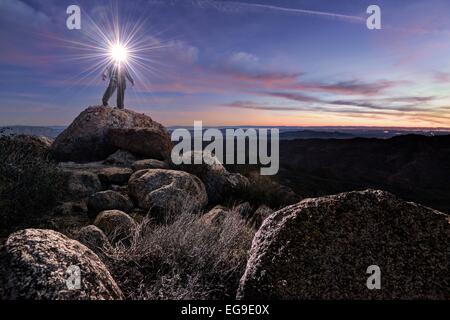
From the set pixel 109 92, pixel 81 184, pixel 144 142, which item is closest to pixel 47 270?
pixel 81 184

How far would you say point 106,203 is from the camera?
7000 mm

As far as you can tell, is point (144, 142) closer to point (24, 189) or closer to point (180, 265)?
point (24, 189)

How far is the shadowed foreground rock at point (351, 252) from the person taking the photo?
3016 mm

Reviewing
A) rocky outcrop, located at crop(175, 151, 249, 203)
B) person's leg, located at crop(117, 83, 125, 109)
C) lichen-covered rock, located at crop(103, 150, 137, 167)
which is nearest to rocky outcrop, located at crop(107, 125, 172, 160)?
lichen-covered rock, located at crop(103, 150, 137, 167)

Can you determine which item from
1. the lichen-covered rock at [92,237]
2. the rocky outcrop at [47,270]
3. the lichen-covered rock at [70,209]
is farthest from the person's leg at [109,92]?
the rocky outcrop at [47,270]

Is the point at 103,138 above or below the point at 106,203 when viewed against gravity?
above

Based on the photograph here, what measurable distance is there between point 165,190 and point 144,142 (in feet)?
16.6

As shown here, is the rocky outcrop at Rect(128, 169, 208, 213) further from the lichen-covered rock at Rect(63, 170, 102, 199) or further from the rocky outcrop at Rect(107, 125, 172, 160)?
the rocky outcrop at Rect(107, 125, 172, 160)

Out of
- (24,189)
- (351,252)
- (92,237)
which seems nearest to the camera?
(351,252)

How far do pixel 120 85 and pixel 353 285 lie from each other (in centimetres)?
1370

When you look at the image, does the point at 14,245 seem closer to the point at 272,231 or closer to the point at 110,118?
the point at 272,231
